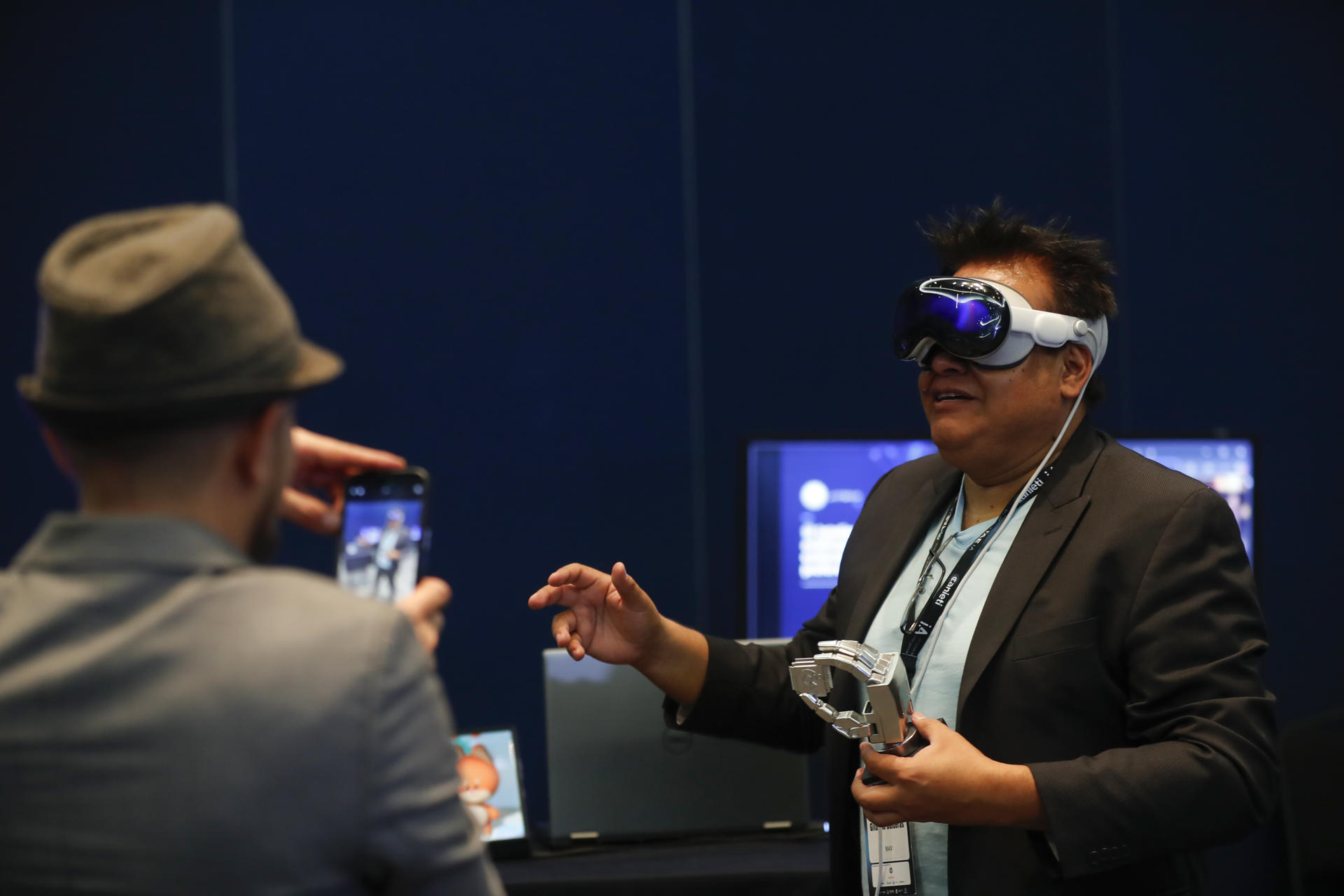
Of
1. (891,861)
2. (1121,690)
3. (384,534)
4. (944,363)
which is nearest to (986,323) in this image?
(944,363)

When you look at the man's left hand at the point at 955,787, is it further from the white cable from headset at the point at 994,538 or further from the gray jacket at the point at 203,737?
the gray jacket at the point at 203,737

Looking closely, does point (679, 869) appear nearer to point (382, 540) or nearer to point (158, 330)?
point (382, 540)

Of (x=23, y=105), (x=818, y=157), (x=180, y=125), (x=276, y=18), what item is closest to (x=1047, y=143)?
(x=818, y=157)

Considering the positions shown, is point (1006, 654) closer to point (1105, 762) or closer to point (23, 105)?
point (1105, 762)

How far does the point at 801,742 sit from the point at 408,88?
235 cm

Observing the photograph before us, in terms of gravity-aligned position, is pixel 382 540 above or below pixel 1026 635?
above

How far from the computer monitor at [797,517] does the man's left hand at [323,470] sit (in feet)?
6.31

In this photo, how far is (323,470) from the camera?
1340 millimetres

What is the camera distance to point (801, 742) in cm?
220

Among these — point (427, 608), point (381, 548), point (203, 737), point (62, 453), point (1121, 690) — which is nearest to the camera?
point (203, 737)

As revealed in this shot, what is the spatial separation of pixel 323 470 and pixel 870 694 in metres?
0.82

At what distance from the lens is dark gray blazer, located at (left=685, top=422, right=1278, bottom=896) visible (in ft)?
5.37

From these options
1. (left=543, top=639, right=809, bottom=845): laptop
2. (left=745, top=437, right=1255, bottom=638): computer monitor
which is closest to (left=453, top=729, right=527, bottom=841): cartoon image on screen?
(left=543, top=639, right=809, bottom=845): laptop

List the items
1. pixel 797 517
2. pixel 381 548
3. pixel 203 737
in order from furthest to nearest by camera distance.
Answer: pixel 797 517 → pixel 381 548 → pixel 203 737
